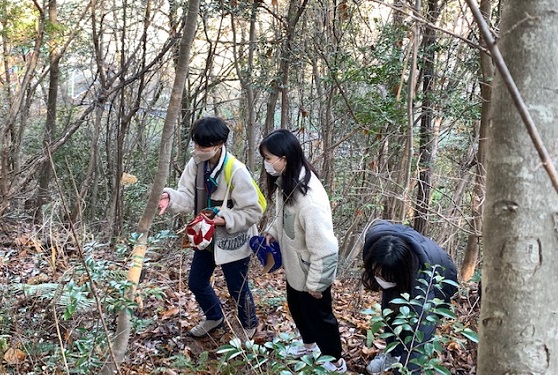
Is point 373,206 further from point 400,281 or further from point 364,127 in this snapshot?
point 400,281

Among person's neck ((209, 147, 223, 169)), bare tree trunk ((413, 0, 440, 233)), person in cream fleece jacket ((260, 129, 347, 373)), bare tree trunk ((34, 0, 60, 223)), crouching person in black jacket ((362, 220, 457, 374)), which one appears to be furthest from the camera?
bare tree trunk ((34, 0, 60, 223))

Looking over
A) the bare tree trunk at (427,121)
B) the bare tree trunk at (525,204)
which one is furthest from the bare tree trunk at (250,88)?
the bare tree trunk at (525,204)

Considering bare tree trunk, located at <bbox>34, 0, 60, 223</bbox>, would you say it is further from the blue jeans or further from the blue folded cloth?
the blue folded cloth

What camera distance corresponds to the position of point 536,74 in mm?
1071

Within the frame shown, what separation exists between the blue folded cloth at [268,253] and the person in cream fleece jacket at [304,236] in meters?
0.11

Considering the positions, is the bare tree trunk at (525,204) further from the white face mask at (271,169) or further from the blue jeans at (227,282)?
the blue jeans at (227,282)

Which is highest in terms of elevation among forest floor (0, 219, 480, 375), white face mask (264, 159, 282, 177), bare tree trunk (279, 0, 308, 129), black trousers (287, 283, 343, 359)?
bare tree trunk (279, 0, 308, 129)

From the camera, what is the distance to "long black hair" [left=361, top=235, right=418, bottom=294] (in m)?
2.75

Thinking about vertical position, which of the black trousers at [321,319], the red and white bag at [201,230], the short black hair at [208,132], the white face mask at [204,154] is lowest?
the black trousers at [321,319]

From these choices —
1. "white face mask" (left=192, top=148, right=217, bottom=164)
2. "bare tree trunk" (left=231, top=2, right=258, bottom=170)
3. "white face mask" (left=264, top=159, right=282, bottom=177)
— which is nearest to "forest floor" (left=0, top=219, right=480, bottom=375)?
"white face mask" (left=192, top=148, right=217, bottom=164)

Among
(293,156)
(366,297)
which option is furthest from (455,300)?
(293,156)

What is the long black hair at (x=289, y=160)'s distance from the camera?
3.10 metres

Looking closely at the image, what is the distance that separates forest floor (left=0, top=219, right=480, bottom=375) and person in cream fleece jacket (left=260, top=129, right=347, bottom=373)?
46 centimetres

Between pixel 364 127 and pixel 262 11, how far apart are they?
2.44 meters
